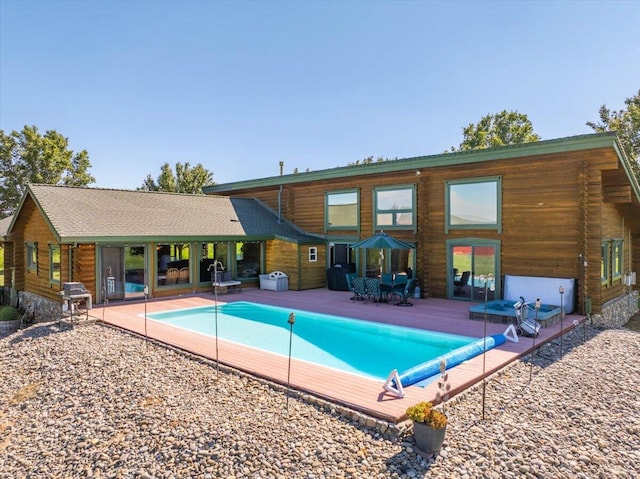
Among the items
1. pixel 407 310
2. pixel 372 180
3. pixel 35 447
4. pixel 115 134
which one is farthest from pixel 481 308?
pixel 115 134

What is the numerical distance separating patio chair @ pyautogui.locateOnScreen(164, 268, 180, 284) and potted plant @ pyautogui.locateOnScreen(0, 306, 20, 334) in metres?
5.22

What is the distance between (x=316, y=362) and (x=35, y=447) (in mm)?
4155

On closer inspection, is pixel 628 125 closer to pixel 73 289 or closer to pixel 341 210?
pixel 341 210

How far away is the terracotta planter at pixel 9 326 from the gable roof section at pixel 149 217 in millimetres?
4276

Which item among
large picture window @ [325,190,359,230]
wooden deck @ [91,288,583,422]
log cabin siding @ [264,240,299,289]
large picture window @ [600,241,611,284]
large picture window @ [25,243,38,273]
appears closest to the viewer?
wooden deck @ [91,288,583,422]

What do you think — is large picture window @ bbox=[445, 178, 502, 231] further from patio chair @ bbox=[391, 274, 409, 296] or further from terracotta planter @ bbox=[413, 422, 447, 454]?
terracotta planter @ bbox=[413, 422, 447, 454]

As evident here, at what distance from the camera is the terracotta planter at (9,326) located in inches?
529

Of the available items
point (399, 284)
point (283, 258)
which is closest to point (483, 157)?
point (399, 284)

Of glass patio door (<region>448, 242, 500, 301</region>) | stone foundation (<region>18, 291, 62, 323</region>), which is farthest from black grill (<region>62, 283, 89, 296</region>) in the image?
glass patio door (<region>448, 242, 500, 301</region>)

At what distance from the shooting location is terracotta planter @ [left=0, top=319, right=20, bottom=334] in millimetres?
13430

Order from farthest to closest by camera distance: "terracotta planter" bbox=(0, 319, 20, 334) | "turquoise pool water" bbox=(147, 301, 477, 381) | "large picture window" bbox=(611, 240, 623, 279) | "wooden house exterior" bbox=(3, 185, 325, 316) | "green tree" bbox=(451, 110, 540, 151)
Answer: "green tree" bbox=(451, 110, 540, 151)
"terracotta planter" bbox=(0, 319, 20, 334)
"large picture window" bbox=(611, 240, 623, 279)
"wooden house exterior" bbox=(3, 185, 325, 316)
"turquoise pool water" bbox=(147, 301, 477, 381)

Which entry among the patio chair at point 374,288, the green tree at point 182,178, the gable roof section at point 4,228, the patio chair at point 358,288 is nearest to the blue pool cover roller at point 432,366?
the patio chair at point 374,288

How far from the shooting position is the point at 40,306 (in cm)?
1340

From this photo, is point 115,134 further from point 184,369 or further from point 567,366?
point 567,366
